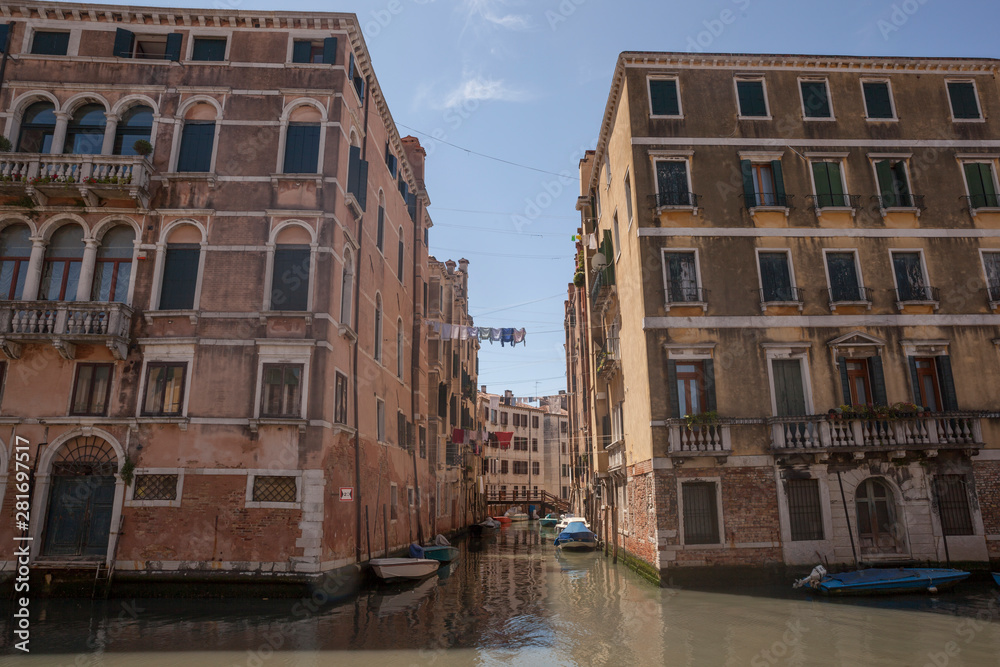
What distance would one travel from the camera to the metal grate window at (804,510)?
2005 centimetres

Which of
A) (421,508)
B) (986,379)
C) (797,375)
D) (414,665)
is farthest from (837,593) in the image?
(421,508)

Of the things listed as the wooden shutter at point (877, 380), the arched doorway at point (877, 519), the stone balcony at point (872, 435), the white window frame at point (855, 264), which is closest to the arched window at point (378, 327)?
the stone balcony at point (872, 435)

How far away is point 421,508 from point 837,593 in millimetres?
19135

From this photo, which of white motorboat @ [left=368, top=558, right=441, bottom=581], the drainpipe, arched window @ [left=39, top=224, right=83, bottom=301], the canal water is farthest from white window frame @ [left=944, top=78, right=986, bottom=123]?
arched window @ [left=39, top=224, right=83, bottom=301]

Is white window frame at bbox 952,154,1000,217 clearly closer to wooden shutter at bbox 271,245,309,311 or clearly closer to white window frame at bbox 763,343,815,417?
white window frame at bbox 763,343,815,417

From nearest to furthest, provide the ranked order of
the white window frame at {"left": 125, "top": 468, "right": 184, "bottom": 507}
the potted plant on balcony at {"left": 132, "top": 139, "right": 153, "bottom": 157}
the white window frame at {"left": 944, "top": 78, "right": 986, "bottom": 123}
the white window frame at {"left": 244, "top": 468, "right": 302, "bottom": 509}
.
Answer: the white window frame at {"left": 244, "top": 468, "right": 302, "bottom": 509}
the white window frame at {"left": 125, "top": 468, "right": 184, "bottom": 507}
the potted plant on balcony at {"left": 132, "top": 139, "right": 153, "bottom": 157}
the white window frame at {"left": 944, "top": 78, "right": 986, "bottom": 123}

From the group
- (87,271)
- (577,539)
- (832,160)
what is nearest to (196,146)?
(87,271)

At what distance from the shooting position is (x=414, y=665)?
11984mm

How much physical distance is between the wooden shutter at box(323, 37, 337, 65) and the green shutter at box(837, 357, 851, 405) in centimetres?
1905

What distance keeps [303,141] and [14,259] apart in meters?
9.42

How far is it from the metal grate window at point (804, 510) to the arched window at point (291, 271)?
15822mm

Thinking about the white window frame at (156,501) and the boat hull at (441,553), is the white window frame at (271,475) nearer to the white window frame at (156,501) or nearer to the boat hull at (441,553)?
the white window frame at (156,501)

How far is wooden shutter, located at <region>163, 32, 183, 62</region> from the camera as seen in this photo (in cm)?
2161

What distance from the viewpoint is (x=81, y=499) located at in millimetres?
18625
